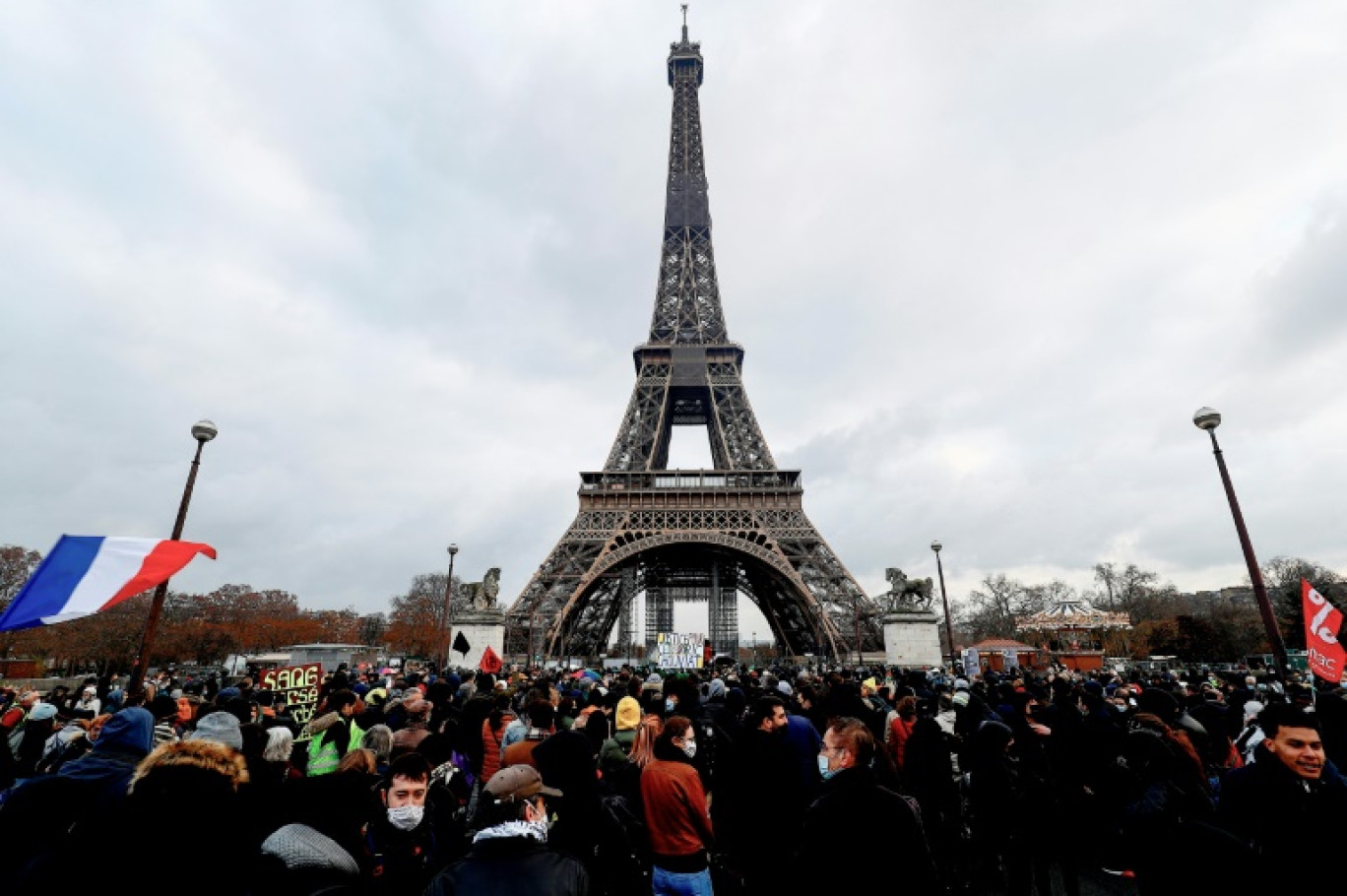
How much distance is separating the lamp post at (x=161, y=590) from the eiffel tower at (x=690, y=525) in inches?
847

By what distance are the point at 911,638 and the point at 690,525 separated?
1292 cm

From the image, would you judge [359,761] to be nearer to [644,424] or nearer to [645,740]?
[645,740]

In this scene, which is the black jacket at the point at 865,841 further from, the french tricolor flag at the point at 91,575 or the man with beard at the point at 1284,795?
the french tricolor flag at the point at 91,575

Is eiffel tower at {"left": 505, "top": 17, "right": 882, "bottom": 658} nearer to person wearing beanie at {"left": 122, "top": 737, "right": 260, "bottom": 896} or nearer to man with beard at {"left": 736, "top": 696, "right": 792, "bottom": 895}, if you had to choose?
man with beard at {"left": 736, "top": 696, "right": 792, "bottom": 895}

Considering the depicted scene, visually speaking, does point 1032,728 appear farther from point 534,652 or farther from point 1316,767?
point 534,652

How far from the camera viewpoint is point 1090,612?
128ft

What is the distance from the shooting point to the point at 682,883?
412 cm

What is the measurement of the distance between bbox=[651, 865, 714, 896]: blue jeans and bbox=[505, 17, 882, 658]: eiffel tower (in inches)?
1096

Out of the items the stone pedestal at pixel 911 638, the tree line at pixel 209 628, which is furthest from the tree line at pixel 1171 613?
the tree line at pixel 209 628

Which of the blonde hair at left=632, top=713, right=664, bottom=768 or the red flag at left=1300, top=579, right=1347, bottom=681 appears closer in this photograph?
the blonde hair at left=632, top=713, right=664, bottom=768

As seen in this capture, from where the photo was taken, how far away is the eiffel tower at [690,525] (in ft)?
108

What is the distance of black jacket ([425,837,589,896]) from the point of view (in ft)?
8.05

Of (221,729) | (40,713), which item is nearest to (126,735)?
(221,729)

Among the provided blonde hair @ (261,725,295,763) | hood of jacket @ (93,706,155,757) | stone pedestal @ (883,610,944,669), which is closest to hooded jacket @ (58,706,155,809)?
hood of jacket @ (93,706,155,757)
